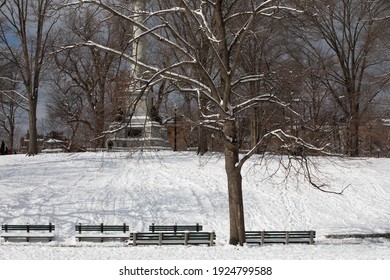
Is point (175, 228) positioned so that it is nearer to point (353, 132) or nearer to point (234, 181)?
point (234, 181)


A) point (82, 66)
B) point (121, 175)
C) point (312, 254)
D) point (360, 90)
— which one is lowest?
point (312, 254)

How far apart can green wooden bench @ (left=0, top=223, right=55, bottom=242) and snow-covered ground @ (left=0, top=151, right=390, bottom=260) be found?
0.27m

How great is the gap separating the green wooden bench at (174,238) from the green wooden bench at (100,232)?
1073 millimetres

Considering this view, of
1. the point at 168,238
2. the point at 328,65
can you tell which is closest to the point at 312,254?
the point at 168,238

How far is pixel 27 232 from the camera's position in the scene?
16.5 metres

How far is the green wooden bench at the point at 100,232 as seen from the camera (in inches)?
632

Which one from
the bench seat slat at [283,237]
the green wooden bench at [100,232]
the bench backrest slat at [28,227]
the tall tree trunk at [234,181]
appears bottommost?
the bench seat slat at [283,237]

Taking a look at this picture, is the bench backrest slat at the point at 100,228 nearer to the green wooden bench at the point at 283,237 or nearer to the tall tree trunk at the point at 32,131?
the green wooden bench at the point at 283,237

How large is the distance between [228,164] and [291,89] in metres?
3.05

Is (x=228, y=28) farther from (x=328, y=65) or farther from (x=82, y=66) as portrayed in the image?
(x=82, y=66)

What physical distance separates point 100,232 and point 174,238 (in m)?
2.97

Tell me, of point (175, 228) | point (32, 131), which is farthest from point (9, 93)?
point (175, 228)

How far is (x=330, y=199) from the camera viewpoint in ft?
72.6

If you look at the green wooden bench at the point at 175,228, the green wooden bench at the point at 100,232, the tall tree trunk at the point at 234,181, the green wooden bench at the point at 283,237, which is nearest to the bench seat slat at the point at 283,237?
the green wooden bench at the point at 283,237
